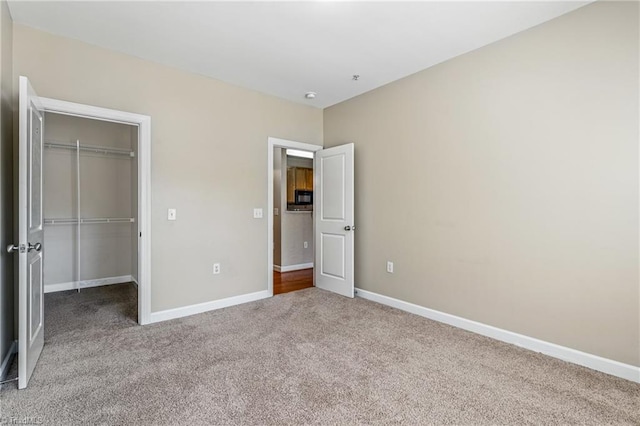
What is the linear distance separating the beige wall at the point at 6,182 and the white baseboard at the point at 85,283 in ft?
7.22

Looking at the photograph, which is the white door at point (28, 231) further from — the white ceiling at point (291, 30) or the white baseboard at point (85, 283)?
the white baseboard at point (85, 283)

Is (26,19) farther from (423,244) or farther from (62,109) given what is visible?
(423,244)

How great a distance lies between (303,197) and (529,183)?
13.7 ft

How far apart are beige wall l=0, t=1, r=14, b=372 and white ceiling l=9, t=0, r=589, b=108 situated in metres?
0.25

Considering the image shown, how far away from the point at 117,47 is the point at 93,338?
8.48 feet

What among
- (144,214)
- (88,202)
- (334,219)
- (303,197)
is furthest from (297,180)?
(144,214)

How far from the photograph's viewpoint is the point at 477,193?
284 centimetres

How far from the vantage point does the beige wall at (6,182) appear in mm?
2088

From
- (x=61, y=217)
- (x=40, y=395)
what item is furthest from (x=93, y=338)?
(x=61, y=217)

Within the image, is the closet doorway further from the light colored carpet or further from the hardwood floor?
the hardwood floor

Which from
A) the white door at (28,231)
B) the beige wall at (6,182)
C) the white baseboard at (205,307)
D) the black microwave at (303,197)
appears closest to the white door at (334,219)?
the white baseboard at (205,307)

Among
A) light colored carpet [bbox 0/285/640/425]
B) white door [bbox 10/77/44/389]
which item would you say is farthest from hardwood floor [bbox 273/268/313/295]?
white door [bbox 10/77/44/389]

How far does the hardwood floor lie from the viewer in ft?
14.5

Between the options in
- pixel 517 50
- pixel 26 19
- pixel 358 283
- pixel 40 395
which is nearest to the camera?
pixel 40 395
